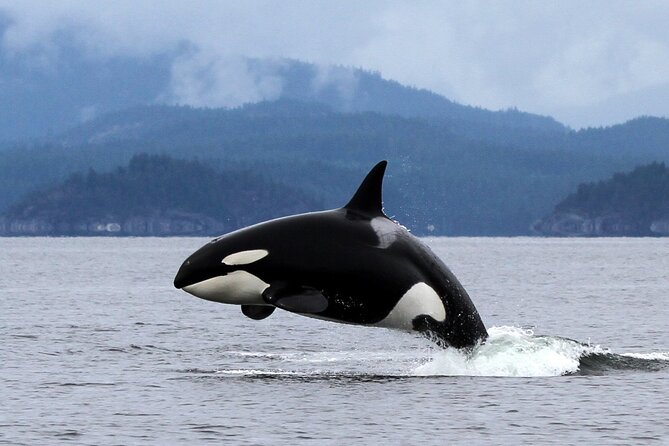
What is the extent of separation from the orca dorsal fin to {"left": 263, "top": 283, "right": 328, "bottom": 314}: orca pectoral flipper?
6.39 ft

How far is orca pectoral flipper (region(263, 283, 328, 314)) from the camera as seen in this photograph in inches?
870

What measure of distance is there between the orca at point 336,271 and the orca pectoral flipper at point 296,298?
0.7 inches

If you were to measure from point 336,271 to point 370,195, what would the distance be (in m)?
1.59

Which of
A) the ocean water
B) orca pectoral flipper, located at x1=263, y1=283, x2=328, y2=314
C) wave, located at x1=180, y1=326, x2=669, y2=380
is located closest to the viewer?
the ocean water

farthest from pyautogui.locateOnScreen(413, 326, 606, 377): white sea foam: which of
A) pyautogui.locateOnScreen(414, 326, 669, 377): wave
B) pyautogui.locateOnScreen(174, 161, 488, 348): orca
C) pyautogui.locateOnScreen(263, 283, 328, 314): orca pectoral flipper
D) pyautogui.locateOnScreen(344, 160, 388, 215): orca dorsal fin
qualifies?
pyautogui.locateOnScreen(263, 283, 328, 314): orca pectoral flipper

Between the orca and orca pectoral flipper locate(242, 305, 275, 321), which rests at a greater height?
the orca

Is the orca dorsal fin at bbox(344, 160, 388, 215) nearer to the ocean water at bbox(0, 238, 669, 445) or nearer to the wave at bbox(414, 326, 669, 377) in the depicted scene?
the ocean water at bbox(0, 238, 669, 445)

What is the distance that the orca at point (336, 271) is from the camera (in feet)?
74.0

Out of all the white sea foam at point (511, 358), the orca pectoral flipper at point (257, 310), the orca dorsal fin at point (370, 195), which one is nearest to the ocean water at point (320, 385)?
the white sea foam at point (511, 358)

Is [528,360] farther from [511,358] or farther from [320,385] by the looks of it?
[320,385]

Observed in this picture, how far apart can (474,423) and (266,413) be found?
350 centimetres

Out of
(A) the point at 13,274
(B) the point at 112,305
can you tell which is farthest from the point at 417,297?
(A) the point at 13,274

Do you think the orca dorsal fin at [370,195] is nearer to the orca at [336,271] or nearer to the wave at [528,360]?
the orca at [336,271]

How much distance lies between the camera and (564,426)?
21.8 m
